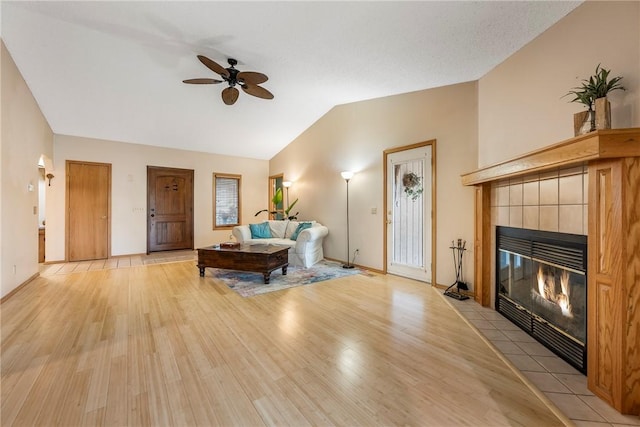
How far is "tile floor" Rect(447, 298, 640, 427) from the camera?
4.46 ft

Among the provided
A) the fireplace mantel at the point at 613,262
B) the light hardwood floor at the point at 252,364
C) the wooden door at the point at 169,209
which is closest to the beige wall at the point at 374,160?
the light hardwood floor at the point at 252,364

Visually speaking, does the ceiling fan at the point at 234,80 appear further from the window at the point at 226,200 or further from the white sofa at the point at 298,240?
the window at the point at 226,200

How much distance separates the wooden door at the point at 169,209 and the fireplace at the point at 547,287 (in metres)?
6.53

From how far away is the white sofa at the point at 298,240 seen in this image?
15.5 feet

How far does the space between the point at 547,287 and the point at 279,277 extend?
317 cm

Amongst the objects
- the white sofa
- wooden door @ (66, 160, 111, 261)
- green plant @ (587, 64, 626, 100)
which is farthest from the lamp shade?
wooden door @ (66, 160, 111, 261)

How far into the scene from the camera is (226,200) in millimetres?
7164

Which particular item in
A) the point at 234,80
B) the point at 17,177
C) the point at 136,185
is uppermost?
the point at 234,80

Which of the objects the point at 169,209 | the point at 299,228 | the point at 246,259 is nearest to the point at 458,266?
the point at 246,259

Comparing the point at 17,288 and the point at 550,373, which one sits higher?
the point at 17,288

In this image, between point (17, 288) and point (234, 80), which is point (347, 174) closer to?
point (234, 80)

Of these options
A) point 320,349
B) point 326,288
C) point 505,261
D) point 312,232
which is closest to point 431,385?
point 320,349

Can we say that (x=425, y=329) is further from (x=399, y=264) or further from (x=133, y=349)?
(x=133, y=349)

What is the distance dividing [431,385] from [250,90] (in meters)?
3.62
